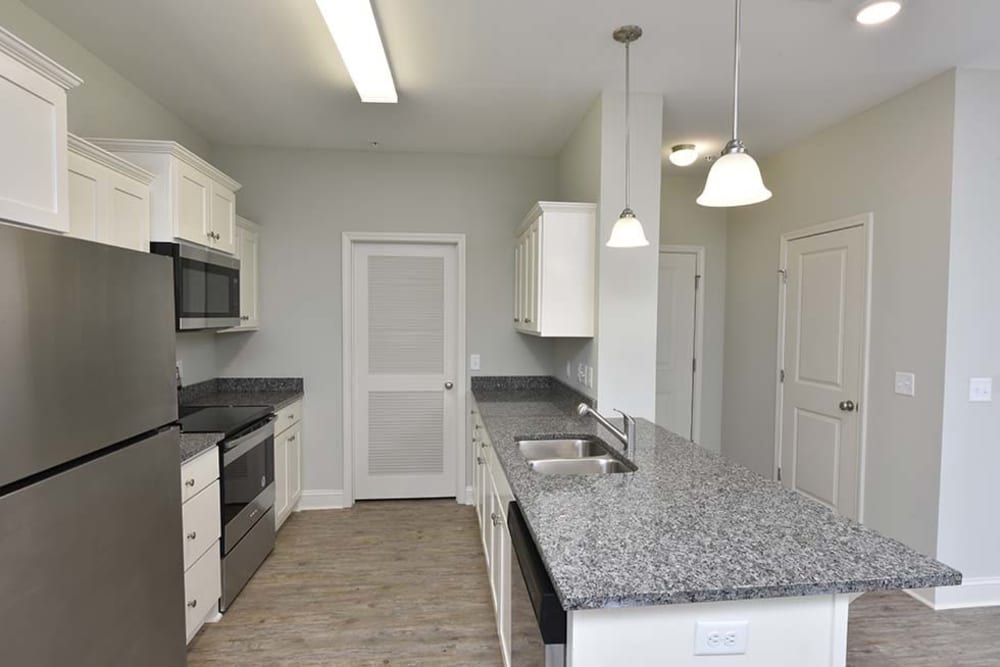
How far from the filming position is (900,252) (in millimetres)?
2682

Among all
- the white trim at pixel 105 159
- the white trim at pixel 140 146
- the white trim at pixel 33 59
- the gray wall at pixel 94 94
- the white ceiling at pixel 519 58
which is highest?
the white ceiling at pixel 519 58

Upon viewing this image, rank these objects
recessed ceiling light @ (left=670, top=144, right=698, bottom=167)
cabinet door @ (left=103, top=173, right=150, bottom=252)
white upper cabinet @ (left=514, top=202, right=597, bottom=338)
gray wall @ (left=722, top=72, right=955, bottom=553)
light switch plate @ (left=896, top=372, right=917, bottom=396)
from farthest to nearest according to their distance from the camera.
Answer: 1. recessed ceiling light @ (left=670, top=144, right=698, bottom=167)
2. white upper cabinet @ (left=514, top=202, right=597, bottom=338)
3. light switch plate @ (left=896, top=372, right=917, bottom=396)
4. gray wall @ (left=722, top=72, right=955, bottom=553)
5. cabinet door @ (left=103, top=173, right=150, bottom=252)

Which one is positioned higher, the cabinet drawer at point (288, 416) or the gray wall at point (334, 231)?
the gray wall at point (334, 231)

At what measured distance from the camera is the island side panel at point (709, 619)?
1.11 meters

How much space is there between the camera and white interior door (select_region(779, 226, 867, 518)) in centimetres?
298

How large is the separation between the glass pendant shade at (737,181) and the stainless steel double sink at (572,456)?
3.46 feet

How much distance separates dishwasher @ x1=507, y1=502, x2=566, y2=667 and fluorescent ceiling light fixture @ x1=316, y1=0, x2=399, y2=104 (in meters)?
1.90

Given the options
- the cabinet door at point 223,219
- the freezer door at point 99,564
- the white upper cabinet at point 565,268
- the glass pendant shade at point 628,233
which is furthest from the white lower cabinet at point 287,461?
the glass pendant shade at point 628,233

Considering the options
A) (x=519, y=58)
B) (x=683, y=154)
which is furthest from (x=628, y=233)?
(x=683, y=154)

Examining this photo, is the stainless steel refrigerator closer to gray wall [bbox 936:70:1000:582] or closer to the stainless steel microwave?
the stainless steel microwave

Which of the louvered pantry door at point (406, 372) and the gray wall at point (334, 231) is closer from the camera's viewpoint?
the gray wall at point (334, 231)

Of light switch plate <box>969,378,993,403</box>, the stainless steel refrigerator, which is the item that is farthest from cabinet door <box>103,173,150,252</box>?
light switch plate <box>969,378,993,403</box>

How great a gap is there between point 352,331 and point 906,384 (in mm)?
3570

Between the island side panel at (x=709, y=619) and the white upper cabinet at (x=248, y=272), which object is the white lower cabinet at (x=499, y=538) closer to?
the island side panel at (x=709, y=619)
